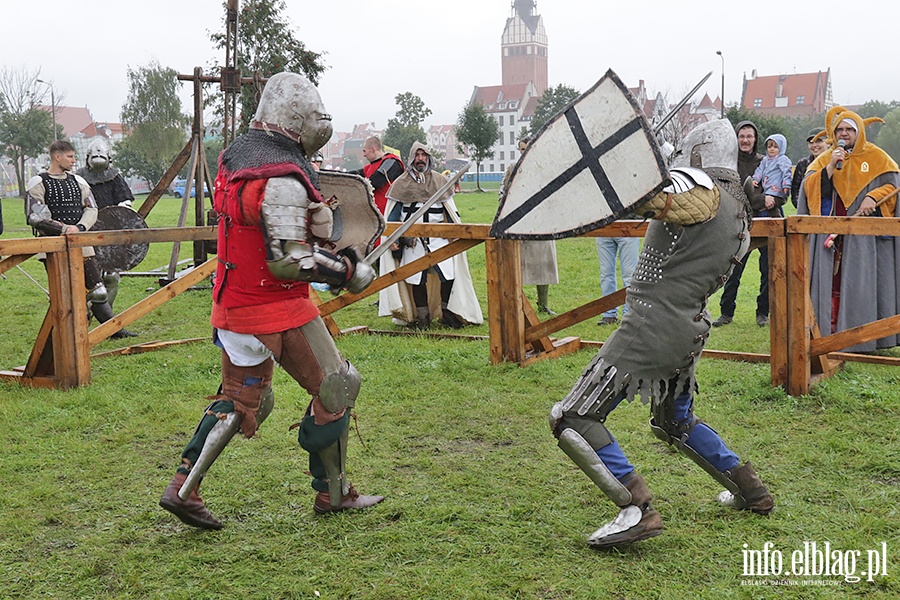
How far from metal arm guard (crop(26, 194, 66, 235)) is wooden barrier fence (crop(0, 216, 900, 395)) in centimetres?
148

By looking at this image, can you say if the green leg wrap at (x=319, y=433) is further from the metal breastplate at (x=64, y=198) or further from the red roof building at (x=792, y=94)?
the red roof building at (x=792, y=94)

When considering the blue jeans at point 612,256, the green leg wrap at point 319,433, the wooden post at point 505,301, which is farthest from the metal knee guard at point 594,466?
the blue jeans at point 612,256

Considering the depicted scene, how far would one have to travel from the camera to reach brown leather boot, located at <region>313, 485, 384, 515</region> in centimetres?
370

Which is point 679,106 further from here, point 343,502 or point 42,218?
point 42,218

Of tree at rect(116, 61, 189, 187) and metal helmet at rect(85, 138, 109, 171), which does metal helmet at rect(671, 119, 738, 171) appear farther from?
tree at rect(116, 61, 189, 187)

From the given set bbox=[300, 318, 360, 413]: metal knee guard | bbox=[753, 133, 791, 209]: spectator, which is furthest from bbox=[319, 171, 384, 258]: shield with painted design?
bbox=[753, 133, 791, 209]: spectator

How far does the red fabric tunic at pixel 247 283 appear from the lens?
3.33 m

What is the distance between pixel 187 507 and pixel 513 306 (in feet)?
10.2

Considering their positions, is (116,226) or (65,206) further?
(116,226)

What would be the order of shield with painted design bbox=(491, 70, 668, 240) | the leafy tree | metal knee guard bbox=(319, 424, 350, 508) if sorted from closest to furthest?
shield with painted design bbox=(491, 70, 668, 240), metal knee guard bbox=(319, 424, 350, 508), the leafy tree

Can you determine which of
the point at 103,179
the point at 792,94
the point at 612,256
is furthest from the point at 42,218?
the point at 792,94

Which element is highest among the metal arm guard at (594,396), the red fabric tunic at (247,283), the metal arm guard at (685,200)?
the metal arm guard at (685,200)

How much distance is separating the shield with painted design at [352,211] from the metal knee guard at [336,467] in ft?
2.53

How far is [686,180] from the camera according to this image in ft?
9.55
